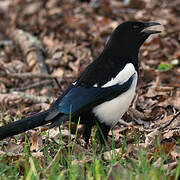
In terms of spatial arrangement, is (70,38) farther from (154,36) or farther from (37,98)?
(37,98)

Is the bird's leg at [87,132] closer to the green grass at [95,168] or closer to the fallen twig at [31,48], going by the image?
the green grass at [95,168]

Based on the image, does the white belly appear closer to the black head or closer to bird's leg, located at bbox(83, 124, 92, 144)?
bird's leg, located at bbox(83, 124, 92, 144)

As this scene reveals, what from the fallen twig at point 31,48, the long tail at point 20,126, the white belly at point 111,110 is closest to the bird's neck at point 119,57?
the white belly at point 111,110

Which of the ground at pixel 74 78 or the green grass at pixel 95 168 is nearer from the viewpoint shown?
the green grass at pixel 95 168

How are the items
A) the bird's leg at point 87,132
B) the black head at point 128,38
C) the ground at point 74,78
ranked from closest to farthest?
the ground at point 74,78, the bird's leg at point 87,132, the black head at point 128,38

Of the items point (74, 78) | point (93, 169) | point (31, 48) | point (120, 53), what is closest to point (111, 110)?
point (120, 53)

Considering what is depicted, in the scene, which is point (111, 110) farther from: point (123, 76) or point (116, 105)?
point (123, 76)

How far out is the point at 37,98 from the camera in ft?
15.6

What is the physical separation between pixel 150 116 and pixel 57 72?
1828 millimetres

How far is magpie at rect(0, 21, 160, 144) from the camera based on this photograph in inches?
129

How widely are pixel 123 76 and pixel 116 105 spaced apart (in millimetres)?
234

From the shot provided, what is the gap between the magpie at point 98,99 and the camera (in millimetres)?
3271

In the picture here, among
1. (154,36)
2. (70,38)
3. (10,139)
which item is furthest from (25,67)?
(10,139)

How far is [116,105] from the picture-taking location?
343 centimetres
